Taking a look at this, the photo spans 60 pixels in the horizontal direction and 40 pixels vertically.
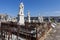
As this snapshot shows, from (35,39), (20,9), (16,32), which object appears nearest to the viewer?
(16,32)

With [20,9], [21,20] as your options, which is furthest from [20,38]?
[20,9]

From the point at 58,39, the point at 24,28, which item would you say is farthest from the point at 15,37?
the point at 58,39

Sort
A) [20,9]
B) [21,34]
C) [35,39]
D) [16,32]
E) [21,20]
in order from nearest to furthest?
[16,32], [35,39], [21,34], [21,20], [20,9]

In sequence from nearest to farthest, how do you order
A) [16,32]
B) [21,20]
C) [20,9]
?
[16,32] → [21,20] → [20,9]

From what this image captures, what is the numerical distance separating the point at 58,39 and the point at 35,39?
3167mm

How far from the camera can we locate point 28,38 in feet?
32.3

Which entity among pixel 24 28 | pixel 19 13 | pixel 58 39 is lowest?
pixel 58 39

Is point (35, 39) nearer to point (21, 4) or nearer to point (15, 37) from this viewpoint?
point (15, 37)

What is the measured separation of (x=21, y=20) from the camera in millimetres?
22312

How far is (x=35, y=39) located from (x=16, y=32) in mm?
1271

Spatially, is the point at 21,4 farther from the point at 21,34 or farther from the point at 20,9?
the point at 21,34

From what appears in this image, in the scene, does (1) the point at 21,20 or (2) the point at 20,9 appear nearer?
(1) the point at 21,20

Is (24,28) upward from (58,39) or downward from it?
upward

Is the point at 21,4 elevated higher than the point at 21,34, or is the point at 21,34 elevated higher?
the point at 21,4
